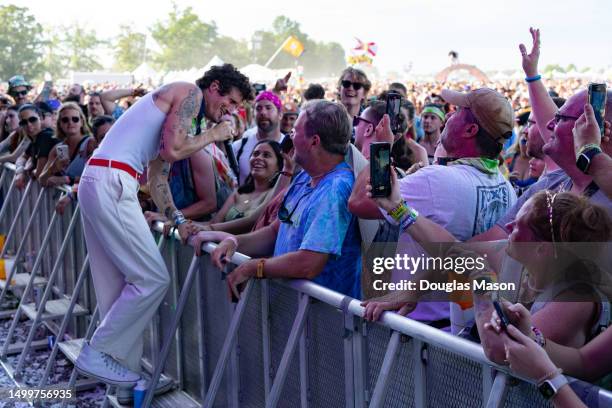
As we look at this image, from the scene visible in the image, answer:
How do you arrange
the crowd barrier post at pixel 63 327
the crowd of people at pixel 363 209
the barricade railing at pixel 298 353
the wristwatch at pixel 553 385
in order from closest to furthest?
the wristwatch at pixel 553 385
the crowd of people at pixel 363 209
the barricade railing at pixel 298 353
the crowd barrier post at pixel 63 327

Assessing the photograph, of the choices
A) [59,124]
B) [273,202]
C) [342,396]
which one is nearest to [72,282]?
[59,124]

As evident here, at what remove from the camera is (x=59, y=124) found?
738cm

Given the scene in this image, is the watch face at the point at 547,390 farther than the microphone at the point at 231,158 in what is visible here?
No

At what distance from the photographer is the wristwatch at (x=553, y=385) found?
194 centimetres

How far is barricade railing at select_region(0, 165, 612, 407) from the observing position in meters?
2.39

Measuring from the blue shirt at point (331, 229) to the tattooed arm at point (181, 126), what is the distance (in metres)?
1.03

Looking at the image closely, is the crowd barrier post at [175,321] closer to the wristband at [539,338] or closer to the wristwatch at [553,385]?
the wristband at [539,338]

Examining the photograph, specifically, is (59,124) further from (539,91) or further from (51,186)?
(539,91)

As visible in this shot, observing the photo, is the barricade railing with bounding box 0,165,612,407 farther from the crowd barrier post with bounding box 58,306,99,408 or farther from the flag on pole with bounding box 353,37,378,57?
the flag on pole with bounding box 353,37,378,57

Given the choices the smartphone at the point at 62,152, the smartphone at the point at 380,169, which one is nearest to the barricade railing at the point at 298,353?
the smartphone at the point at 380,169

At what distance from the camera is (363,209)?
10.9ft

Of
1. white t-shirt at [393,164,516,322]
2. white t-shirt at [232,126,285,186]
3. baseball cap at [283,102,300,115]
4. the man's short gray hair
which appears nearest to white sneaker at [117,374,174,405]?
white t-shirt at [232,126,285,186]

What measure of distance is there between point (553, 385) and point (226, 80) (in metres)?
3.23

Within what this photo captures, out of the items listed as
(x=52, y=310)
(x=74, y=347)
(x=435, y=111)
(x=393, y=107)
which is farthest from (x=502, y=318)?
(x=435, y=111)
